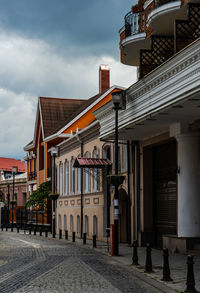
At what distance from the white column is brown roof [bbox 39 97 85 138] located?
99.1ft

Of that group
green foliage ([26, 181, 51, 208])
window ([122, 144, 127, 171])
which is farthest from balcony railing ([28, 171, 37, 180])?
window ([122, 144, 127, 171])

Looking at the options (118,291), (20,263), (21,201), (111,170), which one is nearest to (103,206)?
(111,170)

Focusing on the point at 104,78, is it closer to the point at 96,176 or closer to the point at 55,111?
the point at 55,111

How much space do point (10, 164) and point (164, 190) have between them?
70.7m

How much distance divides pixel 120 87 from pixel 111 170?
1199cm

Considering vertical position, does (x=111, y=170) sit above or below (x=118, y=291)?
above

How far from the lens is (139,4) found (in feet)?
77.9

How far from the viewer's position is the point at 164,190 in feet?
74.7

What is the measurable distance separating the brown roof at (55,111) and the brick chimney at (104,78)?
368 centimetres

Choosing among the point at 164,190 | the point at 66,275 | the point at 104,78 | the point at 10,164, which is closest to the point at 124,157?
the point at 164,190

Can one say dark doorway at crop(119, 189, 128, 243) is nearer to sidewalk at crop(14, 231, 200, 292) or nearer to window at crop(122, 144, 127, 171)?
window at crop(122, 144, 127, 171)

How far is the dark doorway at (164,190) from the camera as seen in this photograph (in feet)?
71.1

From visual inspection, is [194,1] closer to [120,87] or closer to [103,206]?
[103,206]

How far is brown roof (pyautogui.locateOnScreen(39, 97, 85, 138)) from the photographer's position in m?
49.6
